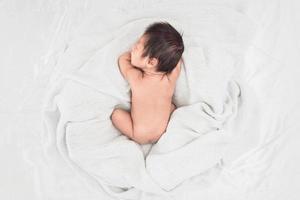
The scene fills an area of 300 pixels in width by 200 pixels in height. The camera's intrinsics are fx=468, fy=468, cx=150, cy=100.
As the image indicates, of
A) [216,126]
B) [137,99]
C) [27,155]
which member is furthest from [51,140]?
[216,126]

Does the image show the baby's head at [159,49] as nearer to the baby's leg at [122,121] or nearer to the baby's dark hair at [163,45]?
the baby's dark hair at [163,45]

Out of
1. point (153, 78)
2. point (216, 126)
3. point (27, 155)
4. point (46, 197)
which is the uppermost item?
point (153, 78)

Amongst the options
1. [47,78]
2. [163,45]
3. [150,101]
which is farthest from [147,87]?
[47,78]

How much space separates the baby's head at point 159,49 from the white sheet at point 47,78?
0.20 meters

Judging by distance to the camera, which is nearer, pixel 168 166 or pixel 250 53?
pixel 168 166

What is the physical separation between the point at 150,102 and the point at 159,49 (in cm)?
17

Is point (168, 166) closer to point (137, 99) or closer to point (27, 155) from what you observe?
point (137, 99)

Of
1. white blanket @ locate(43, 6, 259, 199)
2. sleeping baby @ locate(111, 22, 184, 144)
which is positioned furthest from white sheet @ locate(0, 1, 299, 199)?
sleeping baby @ locate(111, 22, 184, 144)

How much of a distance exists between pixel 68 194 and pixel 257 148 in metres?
0.59

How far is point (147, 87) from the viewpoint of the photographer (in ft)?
4.47

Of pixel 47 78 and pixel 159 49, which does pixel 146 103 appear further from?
pixel 47 78

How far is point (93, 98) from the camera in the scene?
54.4 inches

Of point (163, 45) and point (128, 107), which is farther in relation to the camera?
point (128, 107)

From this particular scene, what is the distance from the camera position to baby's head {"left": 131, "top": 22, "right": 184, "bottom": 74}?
1271 mm
